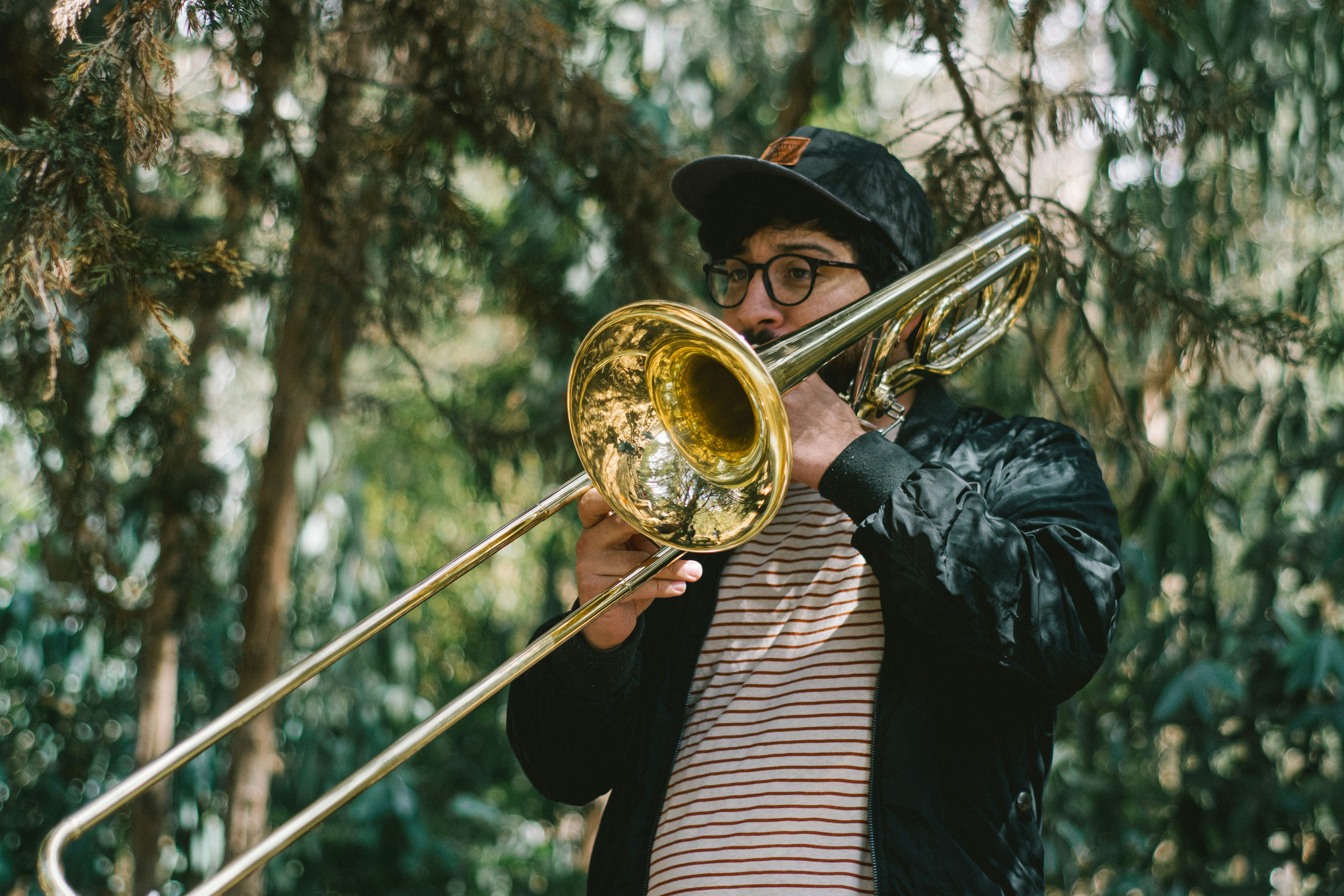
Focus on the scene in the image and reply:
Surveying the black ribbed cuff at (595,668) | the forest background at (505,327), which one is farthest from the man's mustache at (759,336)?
the forest background at (505,327)

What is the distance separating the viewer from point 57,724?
206 inches

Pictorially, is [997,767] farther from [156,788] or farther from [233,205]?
[156,788]

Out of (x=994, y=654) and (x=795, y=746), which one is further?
(x=795, y=746)

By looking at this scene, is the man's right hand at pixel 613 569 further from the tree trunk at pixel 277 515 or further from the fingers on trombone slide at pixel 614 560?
the tree trunk at pixel 277 515

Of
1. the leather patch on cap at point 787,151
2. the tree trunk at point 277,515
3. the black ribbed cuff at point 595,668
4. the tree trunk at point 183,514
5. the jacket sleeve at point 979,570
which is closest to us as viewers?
the jacket sleeve at point 979,570

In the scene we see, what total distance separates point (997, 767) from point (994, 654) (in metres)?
0.19

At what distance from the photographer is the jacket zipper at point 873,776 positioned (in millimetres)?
1316

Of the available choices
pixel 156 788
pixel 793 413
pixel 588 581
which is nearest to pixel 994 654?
pixel 793 413

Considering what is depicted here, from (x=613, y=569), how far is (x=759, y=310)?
457 mm

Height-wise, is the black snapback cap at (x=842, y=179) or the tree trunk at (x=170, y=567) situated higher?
the black snapback cap at (x=842, y=179)

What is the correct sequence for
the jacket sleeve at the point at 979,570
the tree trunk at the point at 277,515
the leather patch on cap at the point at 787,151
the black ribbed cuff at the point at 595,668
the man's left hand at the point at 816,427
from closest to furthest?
1. the jacket sleeve at the point at 979,570
2. the man's left hand at the point at 816,427
3. the black ribbed cuff at the point at 595,668
4. the leather patch on cap at the point at 787,151
5. the tree trunk at the point at 277,515

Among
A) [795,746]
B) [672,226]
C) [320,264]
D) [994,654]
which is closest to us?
[994,654]

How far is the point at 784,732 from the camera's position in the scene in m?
1.46

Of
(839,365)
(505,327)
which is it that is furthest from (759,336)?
(505,327)
